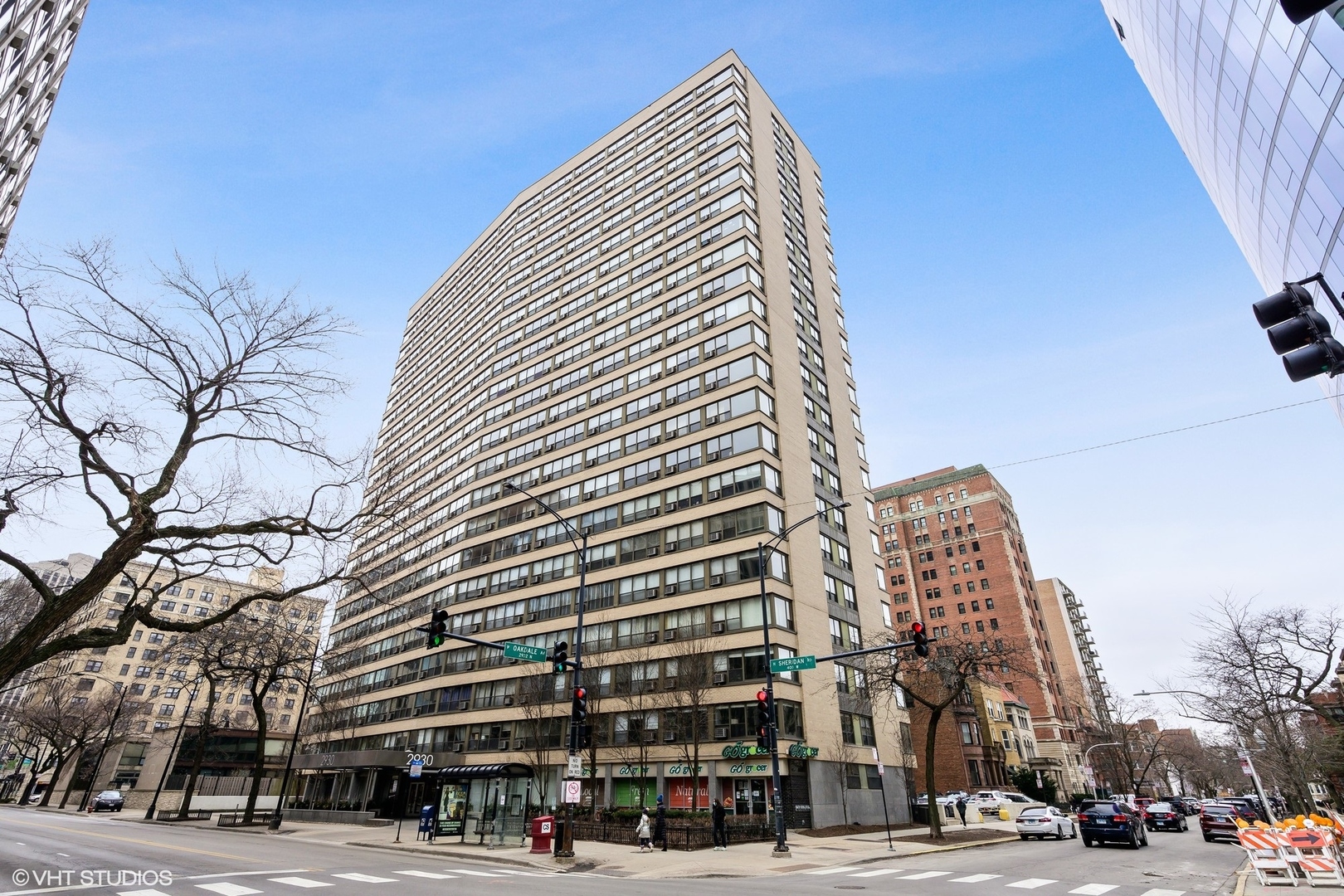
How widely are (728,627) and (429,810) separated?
17.7m

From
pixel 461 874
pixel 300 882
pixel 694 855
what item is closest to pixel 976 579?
pixel 694 855

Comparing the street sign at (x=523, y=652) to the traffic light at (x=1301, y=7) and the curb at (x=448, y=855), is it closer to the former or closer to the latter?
the curb at (x=448, y=855)

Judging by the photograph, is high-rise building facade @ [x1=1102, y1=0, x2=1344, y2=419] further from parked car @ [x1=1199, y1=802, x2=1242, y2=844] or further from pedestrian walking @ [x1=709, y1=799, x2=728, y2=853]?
pedestrian walking @ [x1=709, y1=799, x2=728, y2=853]

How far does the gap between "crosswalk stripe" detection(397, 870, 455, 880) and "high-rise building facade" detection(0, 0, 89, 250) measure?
144ft

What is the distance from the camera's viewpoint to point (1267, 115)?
20062 mm

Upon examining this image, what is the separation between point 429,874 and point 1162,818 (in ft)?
144

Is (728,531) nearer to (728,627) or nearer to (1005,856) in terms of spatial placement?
(728,627)

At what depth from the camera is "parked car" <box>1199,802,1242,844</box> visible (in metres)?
29.3

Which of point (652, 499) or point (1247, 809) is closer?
point (1247, 809)

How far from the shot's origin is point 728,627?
3812 cm

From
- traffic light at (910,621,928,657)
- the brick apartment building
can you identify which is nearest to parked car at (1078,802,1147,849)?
traffic light at (910,621,928,657)

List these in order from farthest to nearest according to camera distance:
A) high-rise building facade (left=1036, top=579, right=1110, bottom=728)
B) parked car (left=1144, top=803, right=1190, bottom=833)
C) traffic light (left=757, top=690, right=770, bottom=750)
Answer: high-rise building facade (left=1036, top=579, right=1110, bottom=728)
parked car (left=1144, top=803, right=1190, bottom=833)
traffic light (left=757, top=690, right=770, bottom=750)

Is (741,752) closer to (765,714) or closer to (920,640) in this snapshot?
(765,714)

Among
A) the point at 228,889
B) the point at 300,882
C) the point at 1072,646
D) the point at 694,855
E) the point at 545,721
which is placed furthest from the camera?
the point at 1072,646
